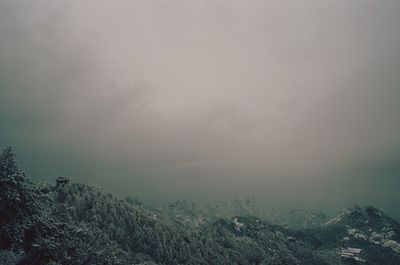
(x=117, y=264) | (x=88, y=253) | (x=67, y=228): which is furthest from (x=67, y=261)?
(x=117, y=264)

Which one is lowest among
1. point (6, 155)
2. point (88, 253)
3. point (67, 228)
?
point (88, 253)

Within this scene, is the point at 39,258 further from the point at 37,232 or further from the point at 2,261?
the point at 2,261

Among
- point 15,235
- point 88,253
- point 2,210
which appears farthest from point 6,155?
point 88,253

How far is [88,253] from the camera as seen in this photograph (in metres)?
139

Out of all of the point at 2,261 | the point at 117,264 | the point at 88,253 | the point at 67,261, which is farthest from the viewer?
the point at 117,264

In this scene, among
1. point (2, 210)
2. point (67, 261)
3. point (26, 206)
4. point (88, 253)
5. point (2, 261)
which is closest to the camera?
point (2, 210)

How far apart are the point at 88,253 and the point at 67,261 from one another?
152 feet

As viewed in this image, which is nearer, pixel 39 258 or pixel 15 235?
pixel 15 235

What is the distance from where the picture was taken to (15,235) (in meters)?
73.4

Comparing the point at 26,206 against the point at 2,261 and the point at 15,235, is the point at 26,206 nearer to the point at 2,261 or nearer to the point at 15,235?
the point at 15,235

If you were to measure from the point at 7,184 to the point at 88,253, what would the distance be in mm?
75723

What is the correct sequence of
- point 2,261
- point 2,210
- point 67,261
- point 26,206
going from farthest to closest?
point 67,261 < point 2,261 < point 26,206 < point 2,210

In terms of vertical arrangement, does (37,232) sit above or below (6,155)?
below

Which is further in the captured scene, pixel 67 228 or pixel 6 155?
pixel 67 228
